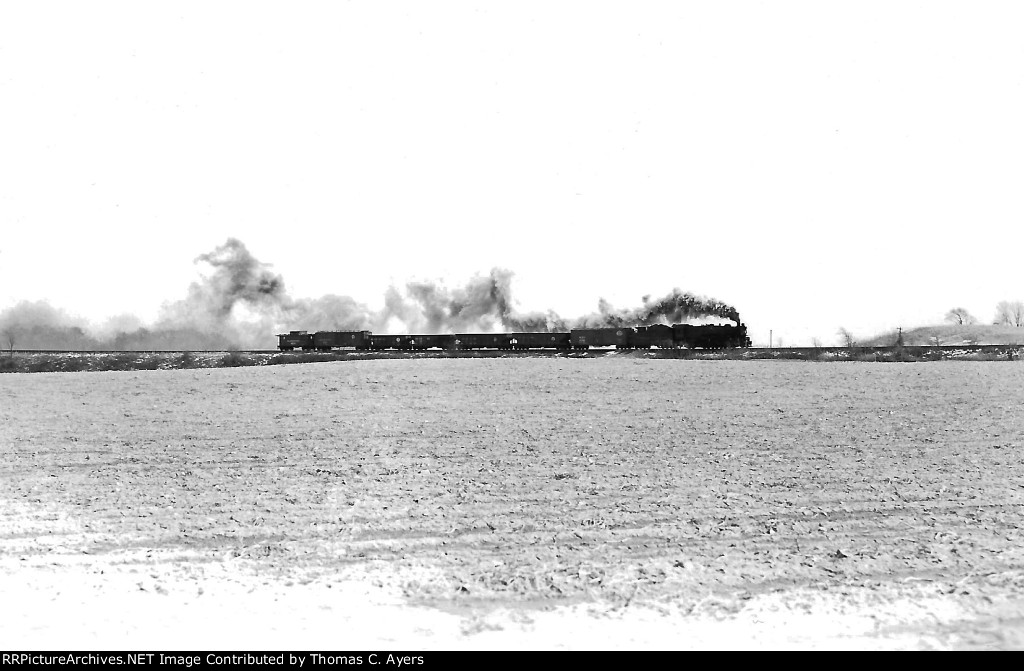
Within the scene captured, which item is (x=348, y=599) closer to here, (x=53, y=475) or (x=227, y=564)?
(x=227, y=564)

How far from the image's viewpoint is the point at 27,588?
23.9 feet

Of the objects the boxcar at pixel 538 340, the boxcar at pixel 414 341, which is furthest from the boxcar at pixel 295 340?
the boxcar at pixel 538 340

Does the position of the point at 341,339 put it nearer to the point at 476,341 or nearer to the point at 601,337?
the point at 476,341

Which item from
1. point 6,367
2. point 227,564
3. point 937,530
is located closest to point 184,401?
point 227,564

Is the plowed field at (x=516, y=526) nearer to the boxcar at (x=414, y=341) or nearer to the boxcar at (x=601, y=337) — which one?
the boxcar at (x=601, y=337)

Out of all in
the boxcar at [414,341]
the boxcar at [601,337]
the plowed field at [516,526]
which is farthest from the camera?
the boxcar at [414,341]

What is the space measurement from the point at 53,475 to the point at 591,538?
29.0ft

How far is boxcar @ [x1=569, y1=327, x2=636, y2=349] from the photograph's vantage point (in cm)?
5056

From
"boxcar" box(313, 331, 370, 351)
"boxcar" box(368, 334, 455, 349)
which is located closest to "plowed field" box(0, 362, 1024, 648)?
"boxcar" box(368, 334, 455, 349)

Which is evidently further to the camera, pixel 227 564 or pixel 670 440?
pixel 670 440

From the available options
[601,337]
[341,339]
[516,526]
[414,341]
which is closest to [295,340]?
[341,339]

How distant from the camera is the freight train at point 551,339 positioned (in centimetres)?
4900

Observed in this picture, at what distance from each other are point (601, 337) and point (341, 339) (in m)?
20.0

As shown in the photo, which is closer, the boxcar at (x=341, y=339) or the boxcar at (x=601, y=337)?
the boxcar at (x=601, y=337)
